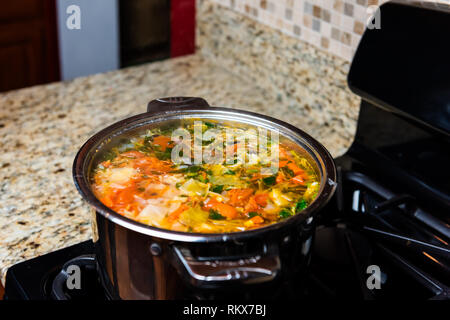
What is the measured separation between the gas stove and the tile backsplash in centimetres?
15

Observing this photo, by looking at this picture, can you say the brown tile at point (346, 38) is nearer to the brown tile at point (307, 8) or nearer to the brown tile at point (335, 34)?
the brown tile at point (335, 34)

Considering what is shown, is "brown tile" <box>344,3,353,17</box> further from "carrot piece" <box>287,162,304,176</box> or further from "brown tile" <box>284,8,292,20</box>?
"carrot piece" <box>287,162,304,176</box>

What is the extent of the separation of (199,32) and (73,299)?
50.8 inches

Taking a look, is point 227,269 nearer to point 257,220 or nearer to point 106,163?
point 257,220

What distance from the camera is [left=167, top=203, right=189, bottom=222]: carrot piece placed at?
29.6 inches

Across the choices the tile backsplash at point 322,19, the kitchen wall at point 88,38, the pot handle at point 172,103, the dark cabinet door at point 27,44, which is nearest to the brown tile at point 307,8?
the tile backsplash at point 322,19

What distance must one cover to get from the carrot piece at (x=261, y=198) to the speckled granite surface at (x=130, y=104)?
40 centimetres

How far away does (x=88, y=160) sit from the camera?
820 mm

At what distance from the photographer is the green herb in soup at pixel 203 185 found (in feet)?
2.49

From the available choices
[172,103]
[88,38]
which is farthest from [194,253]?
[88,38]

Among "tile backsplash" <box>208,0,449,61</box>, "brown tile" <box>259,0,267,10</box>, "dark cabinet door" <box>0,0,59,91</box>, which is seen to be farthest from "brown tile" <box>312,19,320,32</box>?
"dark cabinet door" <box>0,0,59,91</box>

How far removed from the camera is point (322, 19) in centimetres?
139

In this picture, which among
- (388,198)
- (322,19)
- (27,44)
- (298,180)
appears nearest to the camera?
(298,180)

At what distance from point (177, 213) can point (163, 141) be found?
23 cm
